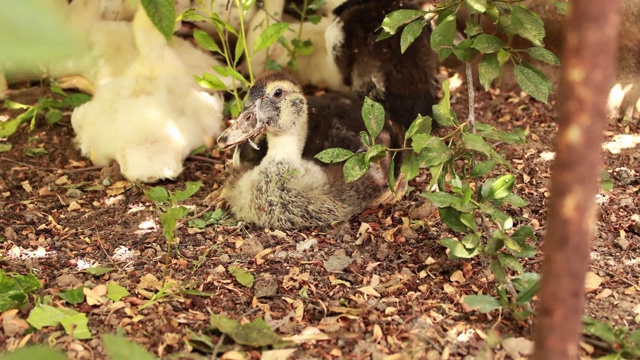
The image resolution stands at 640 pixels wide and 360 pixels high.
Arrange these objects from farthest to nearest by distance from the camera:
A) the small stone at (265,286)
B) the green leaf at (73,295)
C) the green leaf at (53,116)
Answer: the green leaf at (53,116), the small stone at (265,286), the green leaf at (73,295)

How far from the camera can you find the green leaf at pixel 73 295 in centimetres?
277

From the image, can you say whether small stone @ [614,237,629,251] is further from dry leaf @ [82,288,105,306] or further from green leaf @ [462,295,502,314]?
dry leaf @ [82,288,105,306]

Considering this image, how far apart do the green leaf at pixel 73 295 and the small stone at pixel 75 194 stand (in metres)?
1.03

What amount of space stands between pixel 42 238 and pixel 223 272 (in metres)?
0.88

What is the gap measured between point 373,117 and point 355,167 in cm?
22

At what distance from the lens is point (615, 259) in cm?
306

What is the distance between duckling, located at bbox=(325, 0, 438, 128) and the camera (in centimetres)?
421

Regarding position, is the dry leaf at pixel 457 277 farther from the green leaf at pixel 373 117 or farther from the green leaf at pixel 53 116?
the green leaf at pixel 53 116

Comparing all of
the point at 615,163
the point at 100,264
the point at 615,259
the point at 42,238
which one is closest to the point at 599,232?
the point at 615,259

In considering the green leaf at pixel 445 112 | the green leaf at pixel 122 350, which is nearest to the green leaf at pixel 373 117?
the green leaf at pixel 445 112

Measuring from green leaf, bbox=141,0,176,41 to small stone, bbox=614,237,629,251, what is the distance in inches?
87.6

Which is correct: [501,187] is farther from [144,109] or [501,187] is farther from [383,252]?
[144,109]

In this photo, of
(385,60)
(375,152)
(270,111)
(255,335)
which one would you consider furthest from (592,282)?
(385,60)

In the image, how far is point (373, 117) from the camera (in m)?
3.02
